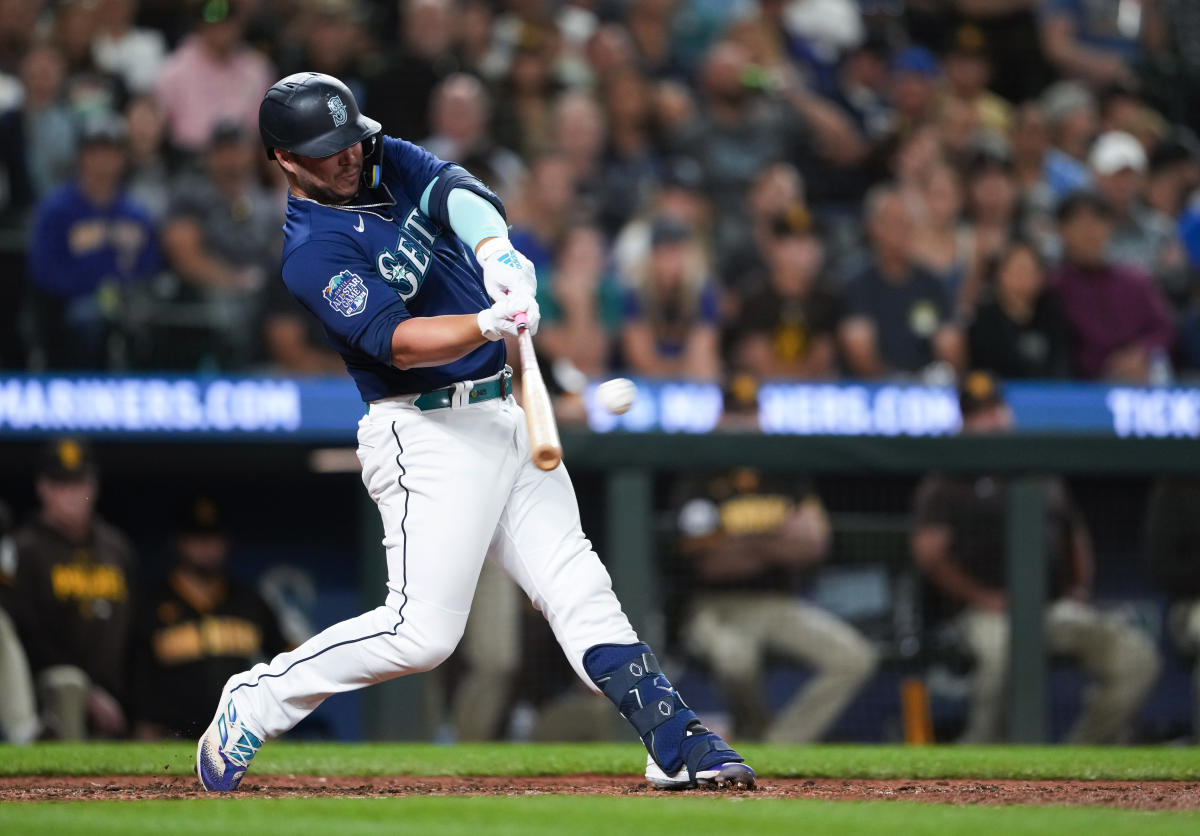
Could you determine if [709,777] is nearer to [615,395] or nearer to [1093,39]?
[615,395]

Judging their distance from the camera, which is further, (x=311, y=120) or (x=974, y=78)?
(x=974, y=78)

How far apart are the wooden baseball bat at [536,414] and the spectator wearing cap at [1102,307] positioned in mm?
4911

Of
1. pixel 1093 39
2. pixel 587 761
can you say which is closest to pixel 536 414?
pixel 587 761

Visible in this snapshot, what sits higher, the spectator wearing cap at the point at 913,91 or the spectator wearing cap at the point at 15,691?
the spectator wearing cap at the point at 913,91

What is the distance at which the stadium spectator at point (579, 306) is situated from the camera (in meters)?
7.23

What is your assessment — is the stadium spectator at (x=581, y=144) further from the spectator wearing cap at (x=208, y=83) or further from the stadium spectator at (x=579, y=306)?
the spectator wearing cap at (x=208, y=83)

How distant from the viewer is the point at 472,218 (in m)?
3.72

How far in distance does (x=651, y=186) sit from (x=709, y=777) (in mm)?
4998

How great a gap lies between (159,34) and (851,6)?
4207 millimetres

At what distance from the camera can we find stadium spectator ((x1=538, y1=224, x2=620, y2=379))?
7.23 m

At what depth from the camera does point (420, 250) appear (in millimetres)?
3820

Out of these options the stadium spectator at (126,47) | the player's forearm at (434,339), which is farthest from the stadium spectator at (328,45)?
the player's forearm at (434,339)

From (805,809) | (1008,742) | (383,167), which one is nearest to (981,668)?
(1008,742)

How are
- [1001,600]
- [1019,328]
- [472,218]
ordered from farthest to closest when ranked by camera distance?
1. [1019,328]
2. [1001,600]
3. [472,218]
